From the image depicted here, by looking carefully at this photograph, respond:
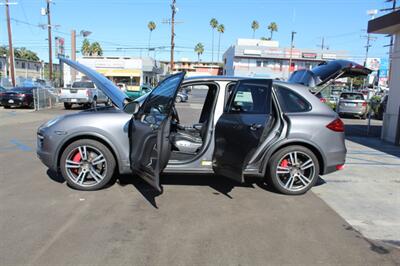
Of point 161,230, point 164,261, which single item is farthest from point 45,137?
point 164,261

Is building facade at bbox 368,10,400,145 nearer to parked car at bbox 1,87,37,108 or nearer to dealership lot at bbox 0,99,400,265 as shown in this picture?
dealership lot at bbox 0,99,400,265

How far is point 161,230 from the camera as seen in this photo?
4.22 meters

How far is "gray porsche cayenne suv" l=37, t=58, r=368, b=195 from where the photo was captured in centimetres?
521

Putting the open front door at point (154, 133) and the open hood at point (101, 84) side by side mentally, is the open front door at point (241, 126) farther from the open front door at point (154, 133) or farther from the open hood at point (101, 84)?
the open hood at point (101, 84)

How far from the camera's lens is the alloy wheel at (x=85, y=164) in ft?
18.1

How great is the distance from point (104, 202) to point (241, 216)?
74.4 inches

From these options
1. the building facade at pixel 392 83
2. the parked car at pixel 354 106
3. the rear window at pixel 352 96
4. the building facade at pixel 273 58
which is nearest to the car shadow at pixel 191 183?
the building facade at pixel 392 83

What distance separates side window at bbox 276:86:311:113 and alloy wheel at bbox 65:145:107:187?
9.30ft

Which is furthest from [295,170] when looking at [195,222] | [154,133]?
[154,133]

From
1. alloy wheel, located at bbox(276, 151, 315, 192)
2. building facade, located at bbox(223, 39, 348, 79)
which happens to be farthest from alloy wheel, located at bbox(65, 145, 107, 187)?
building facade, located at bbox(223, 39, 348, 79)

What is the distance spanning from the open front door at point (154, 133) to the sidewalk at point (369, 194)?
8.25 ft

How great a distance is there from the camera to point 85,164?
18.1ft

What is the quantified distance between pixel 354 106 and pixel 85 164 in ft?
62.5

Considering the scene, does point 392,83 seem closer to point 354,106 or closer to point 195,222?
point 354,106
